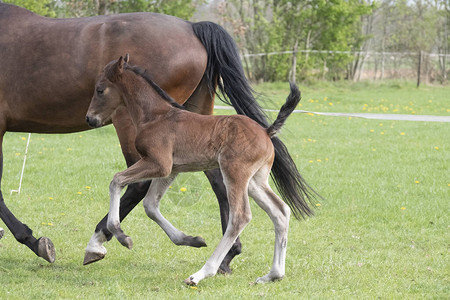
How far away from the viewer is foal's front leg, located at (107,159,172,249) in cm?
435

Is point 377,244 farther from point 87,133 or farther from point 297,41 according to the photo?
point 297,41

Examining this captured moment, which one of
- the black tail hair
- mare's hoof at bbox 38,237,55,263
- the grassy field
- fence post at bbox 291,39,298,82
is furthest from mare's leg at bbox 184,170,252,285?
fence post at bbox 291,39,298,82

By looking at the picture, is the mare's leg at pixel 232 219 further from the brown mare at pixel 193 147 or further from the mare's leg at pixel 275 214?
the mare's leg at pixel 275 214

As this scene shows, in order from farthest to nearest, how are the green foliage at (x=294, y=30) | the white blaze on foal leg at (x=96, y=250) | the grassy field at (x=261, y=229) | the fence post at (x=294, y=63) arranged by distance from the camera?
the green foliage at (x=294, y=30) → the fence post at (x=294, y=63) → the white blaze on foal leg at (x=96, y=250) → the grassy field at (x=261, y=229)

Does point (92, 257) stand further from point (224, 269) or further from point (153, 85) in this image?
point (153, 85)

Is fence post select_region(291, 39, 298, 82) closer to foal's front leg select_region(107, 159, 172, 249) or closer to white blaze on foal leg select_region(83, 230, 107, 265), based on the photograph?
white blaze on foal leg select_region(83, 230, 107, 265)

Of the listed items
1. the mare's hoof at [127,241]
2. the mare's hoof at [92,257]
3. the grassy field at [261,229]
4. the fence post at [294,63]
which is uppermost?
the mare's hoof at [127,241]

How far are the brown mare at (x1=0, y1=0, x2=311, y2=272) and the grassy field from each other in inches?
A: 16.6

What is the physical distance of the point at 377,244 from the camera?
592 cm

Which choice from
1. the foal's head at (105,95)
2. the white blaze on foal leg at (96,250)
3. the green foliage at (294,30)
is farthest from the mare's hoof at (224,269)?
the green foliage at (294,30)

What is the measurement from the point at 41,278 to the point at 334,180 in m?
4.90

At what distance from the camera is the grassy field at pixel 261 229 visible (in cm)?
452

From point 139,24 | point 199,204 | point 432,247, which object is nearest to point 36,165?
point 199,204

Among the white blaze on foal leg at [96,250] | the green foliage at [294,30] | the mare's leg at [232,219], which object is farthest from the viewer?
the green foliage at [294,30]
